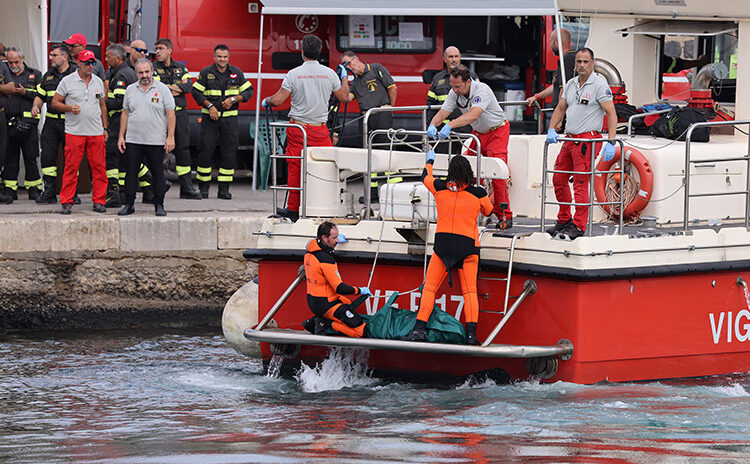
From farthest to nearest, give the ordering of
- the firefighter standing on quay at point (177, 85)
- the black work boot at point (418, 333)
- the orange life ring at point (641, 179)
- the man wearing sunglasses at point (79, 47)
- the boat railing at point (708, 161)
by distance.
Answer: the firefighter standing on quay at point (177, 85) → the man wearing sunglasses at point (79, 47) → the orange life ring at point (641, 179) → the boat railing at point (708, 161) → the black work boot at point (418, 333)

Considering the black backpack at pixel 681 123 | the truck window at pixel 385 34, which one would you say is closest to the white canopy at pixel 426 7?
the truck window at pixel 385 34

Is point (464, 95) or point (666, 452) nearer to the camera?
point (666, 452)

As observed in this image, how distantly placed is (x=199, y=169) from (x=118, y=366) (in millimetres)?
4022

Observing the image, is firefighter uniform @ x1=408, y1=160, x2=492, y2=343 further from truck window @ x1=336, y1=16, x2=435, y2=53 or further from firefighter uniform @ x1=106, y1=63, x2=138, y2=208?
truck window @ x1=336, y1=16, x2=435, y2=53

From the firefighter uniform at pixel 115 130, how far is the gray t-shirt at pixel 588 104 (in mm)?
5261

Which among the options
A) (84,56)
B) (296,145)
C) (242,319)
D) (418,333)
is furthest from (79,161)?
(418,333)

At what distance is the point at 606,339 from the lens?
8031 mm

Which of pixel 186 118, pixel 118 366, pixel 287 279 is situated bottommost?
pixel 118 366

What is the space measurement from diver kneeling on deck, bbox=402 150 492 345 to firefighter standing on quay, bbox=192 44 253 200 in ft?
17.8

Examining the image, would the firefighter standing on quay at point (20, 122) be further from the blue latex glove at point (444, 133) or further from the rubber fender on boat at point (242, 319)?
the blue latex glove at point (444, 133)

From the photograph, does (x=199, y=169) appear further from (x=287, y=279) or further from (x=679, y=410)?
(x=679, y=410)

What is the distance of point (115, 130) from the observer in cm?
1248

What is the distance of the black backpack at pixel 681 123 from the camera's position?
952 centimetres

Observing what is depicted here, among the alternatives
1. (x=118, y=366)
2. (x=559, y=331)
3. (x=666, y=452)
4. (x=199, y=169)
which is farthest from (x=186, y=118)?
(x=666, y=452)
